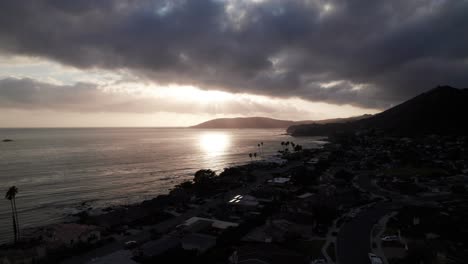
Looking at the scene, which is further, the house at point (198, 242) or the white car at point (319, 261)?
the house at point (198, 242)

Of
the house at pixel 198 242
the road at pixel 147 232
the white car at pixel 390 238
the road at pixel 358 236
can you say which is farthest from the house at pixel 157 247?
the white car at pixel 390 238

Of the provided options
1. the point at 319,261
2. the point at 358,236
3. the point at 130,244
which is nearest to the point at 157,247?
the point at 130,244

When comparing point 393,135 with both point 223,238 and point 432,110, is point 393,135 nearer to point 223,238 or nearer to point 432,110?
point 432,110

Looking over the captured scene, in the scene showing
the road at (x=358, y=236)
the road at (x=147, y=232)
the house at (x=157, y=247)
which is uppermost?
the house at (x=157, y=247)

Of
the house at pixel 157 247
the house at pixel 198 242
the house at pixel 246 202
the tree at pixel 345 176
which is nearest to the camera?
the house at pixel 157 247

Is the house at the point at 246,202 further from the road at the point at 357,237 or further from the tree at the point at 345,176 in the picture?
the tree at the point at 345,176

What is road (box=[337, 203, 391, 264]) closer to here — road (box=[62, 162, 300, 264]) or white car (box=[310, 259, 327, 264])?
white car (box=[310, 259, 327, 264])

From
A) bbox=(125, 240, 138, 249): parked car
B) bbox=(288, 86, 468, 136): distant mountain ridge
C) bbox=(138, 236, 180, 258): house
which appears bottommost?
bbox=(125, 240, 138, 249): parked car

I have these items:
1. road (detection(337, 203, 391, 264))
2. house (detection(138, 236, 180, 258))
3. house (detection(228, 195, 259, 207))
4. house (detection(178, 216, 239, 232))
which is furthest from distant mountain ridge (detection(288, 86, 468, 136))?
house (detection(138, 236, 180, 258))

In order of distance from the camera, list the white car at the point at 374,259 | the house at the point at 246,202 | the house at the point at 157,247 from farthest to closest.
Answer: the house at the point at 246,202 < the house at the point at 157,247 < the white car at the point at 374,259

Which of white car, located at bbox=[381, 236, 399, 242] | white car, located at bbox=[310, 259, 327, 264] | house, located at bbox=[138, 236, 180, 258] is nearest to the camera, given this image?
white car, located at bbox=[310, 259, 327, 264]

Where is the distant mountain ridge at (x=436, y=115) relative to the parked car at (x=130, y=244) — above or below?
above
